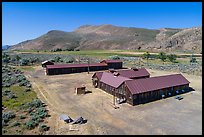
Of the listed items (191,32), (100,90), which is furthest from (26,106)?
(191,32)

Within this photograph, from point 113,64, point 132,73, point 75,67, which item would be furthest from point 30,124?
point 113,64

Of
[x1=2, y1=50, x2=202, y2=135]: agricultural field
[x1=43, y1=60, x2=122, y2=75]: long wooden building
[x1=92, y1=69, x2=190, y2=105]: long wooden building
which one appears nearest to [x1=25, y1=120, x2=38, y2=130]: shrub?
[x1=2, y1=50, x2=202, y2=135]: agricultural field

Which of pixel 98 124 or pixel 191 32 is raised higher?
pixel 191 32

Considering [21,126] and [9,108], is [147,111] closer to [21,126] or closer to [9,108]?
[21,126]

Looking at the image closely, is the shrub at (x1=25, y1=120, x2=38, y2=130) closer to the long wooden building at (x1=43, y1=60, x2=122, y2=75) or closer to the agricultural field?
the agricultural field

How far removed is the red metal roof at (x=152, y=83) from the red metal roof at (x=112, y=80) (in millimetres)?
3535

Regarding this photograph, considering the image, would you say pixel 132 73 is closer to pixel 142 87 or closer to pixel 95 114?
pixel 142 87

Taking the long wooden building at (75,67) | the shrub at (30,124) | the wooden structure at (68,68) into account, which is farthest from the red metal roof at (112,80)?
the wooden structure at (68,68)

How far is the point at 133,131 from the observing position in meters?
21.5

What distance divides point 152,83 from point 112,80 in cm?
764

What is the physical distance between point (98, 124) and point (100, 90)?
1571 cm

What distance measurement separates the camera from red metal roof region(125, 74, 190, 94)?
1213 inches

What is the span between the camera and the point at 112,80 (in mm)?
37375

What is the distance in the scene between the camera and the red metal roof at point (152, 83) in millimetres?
30819
